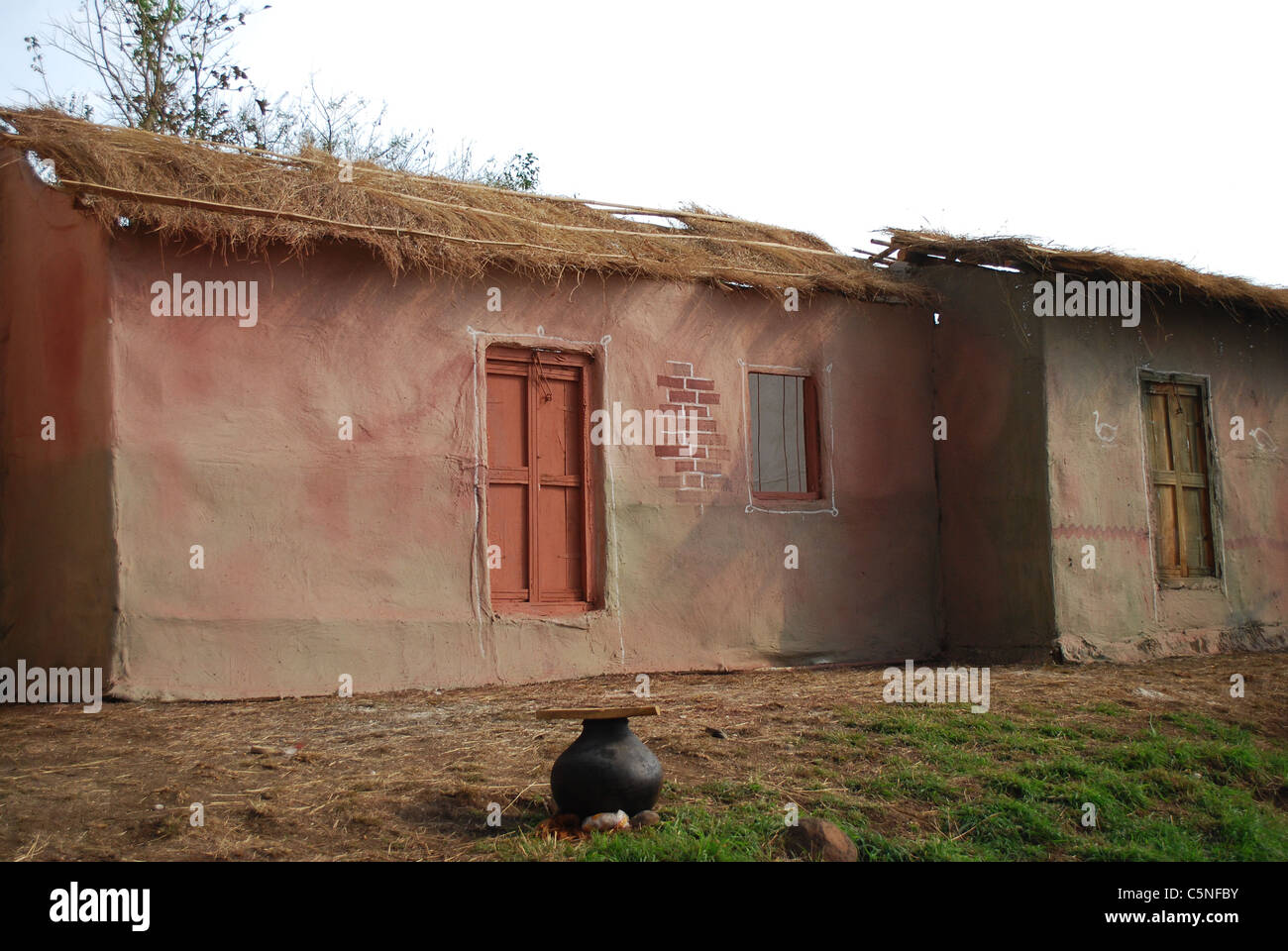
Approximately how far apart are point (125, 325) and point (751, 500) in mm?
4278

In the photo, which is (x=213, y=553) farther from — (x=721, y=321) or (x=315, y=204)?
(x=721, y=321)

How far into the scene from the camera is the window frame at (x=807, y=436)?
27.6 ft

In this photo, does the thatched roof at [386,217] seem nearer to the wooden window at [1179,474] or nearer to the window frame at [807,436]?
the window frame at [807,436]

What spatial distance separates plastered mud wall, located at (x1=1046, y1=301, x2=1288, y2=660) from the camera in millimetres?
8320

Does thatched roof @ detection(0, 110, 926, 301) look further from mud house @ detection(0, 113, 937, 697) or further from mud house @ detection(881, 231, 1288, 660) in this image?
mud house @ detection(881, 231, 1288, 660)

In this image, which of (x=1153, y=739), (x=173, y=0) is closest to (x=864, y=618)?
(x=1153, y=739)

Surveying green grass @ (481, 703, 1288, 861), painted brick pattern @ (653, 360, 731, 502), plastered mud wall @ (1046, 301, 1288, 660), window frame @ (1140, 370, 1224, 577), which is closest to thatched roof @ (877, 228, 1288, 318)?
plastered mud wall @ (1046, 301, 1288, 660)

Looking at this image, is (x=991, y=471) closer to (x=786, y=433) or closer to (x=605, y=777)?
(x=786, y=433)

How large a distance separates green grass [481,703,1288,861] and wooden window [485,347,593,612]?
2.31 meters

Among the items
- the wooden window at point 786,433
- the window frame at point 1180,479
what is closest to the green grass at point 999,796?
the wooden window at point 786,433

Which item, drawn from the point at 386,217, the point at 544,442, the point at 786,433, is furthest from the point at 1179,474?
the point at 386,217

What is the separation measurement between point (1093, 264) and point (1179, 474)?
2022 millimetres

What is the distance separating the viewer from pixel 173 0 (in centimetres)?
1395
